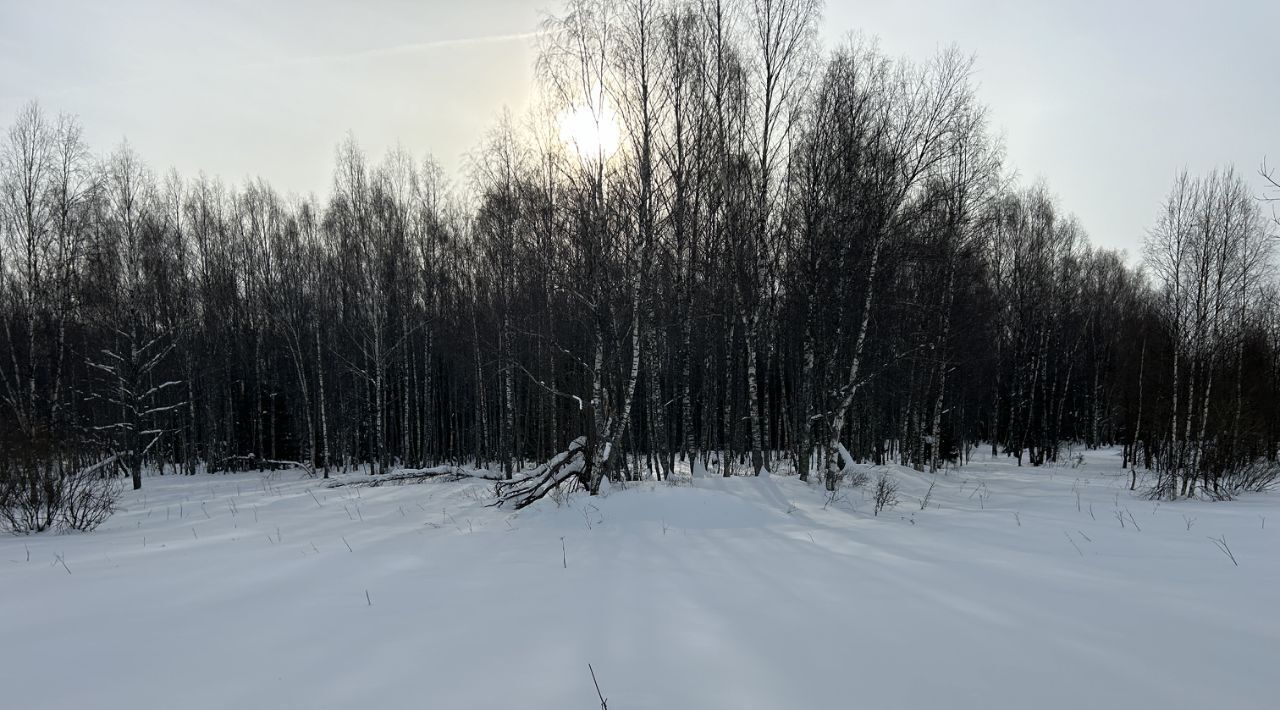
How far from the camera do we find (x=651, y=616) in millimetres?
4281

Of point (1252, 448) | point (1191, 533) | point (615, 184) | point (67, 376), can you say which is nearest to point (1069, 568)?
point (1191, 533)

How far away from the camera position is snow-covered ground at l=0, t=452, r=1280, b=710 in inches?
123

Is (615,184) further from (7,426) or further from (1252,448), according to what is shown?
(1252,448)

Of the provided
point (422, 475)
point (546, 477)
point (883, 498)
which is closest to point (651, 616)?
point (546, 477)

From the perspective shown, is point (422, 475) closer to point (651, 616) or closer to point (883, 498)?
point (883, 498)

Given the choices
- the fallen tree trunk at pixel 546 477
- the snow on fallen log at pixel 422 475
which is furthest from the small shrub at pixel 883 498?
the snow on fallen log at pixel 422 475

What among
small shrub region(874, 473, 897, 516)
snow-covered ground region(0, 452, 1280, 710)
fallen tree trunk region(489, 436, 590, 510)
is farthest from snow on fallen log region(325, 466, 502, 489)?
small shrub region(874, 473, 897, 516)

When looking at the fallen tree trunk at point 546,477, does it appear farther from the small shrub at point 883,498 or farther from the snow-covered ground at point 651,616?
the small shrub at point 883,498

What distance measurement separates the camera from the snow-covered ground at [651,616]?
314cm

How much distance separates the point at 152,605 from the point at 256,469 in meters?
29.6

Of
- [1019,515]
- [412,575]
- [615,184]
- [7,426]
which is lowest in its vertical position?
[1019,515]

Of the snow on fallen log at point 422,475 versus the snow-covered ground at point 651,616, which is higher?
the snow-covered ground at point 651,616

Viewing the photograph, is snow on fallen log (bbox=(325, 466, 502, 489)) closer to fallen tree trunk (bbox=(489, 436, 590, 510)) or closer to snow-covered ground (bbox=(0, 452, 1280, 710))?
fallen tree trunk (bbox=(489, 436, 590, 510))

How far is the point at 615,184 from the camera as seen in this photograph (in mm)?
11445
